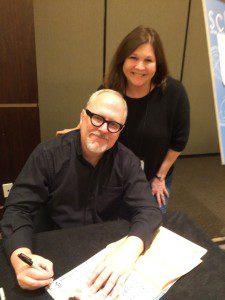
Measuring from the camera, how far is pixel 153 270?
3.21 ft

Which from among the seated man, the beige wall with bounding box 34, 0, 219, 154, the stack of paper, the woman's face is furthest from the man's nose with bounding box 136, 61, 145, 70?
the beige wall with bounding box 34, 0, 219, 154

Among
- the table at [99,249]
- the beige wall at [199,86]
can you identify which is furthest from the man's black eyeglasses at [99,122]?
the beige wall at [199,86]

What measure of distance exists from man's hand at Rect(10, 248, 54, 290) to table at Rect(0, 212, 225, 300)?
22 mm

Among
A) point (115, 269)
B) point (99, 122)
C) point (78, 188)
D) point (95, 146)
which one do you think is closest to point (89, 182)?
point (78, 188)

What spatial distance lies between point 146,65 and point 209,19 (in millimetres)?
424

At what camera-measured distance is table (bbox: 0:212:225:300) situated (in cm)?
88

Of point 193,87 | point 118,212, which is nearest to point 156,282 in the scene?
point 118,212

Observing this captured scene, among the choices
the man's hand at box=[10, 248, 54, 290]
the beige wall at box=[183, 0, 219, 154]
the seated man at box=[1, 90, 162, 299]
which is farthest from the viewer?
the beige wall at box=[183, 0, 219, 154]

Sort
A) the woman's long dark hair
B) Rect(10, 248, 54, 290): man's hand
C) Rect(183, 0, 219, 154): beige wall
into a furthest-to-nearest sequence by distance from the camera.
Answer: Rect(183, 0, 219, 154): beige wall
the woman's long dark hair
Rect(10, 248, 54, 290): man's hand

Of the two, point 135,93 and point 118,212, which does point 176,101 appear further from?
point 118,212

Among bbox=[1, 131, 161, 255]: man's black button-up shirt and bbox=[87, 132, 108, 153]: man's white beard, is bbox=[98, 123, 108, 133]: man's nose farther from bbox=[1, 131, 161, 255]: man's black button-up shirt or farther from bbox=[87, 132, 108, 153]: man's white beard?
bbox=[1, 131, 161, 255]: man's black button-up shirt

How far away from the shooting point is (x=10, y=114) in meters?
2.11

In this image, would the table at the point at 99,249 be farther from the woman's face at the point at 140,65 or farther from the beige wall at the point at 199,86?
the beige wall at the point at 199,86

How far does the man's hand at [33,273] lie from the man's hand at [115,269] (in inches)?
5.3
